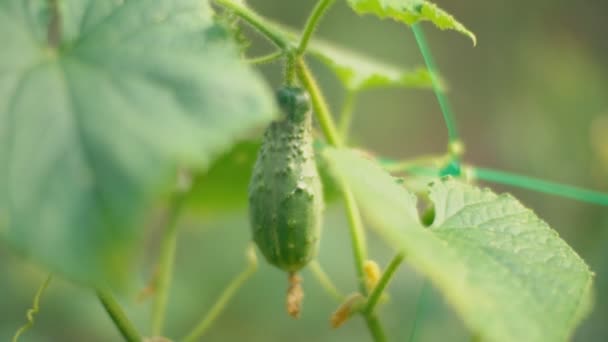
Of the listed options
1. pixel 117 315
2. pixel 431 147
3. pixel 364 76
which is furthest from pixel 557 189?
pixel 431 147

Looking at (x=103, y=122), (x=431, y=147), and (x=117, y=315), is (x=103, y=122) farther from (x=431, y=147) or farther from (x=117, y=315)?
(x=431, y=147)

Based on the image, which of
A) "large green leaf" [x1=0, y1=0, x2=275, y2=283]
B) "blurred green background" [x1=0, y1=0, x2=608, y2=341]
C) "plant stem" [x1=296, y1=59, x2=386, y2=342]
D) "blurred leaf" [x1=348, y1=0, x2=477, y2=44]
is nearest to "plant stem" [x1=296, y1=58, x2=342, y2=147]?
"plant stem" [x1=296, y1=59, x2=386, y2=342]

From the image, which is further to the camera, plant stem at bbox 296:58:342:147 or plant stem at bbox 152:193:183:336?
plant stem at bbox 152:193:183:336

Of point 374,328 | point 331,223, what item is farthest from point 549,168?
point 374,328

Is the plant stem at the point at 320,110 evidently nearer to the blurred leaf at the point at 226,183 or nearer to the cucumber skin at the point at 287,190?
the cucumber skin at the point at 287,190

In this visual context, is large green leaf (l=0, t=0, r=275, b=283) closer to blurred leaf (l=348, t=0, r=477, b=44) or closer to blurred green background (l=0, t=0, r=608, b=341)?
blurred leaf (l=348, t=0, r=477, b=44)

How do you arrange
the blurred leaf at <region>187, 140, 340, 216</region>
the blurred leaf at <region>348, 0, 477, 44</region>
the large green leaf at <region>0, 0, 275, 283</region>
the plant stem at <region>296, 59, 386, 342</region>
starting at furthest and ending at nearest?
1. the blurred leaf at <region>187, 140, 340, 216</region>
2. the plant stem at <region>296, 59, 386, 342</region>
3. the blurred leaf at <region>348, 0, 477, 44</region>
4. the large green leaf at <region>0, 0, 275, 283</region>
